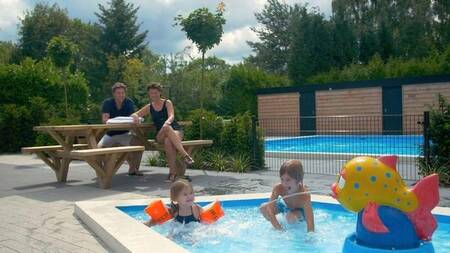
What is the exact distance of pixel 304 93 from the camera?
23906 millimetres

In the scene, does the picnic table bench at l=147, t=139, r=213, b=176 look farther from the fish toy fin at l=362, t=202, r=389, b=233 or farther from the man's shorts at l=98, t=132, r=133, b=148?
the fish toy fin at l=362, t=202, r=389, b=233

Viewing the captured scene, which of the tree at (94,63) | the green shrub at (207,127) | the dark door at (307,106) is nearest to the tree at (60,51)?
the green shrub at (207,127)

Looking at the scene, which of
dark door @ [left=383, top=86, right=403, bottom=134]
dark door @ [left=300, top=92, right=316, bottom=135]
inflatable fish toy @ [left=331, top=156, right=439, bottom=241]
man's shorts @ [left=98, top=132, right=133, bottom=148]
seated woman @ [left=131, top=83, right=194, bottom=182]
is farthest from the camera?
dark door @ [left=300, top=92, right=316, bottom=135]

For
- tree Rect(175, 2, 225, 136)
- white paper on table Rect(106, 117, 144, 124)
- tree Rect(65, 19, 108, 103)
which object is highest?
tree Rect(65, 19, 108, 103)

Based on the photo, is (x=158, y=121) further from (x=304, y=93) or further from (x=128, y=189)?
(x=304, y=93)

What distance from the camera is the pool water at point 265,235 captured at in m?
4.72

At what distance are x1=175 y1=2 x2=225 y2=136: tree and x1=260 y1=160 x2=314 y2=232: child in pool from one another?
21.4 ft

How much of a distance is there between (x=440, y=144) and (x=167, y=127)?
14.7ft

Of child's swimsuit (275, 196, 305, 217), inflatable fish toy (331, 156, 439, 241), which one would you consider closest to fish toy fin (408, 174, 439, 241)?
inflatable fish toy (331, 156, 439, 241)

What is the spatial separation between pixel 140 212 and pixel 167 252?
2.49 m

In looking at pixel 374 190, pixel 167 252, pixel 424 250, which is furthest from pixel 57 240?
pixel 424 250

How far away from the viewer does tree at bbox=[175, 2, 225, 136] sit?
11008 mm

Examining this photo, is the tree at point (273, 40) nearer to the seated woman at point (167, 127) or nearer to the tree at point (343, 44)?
the tree at point (343, 44)

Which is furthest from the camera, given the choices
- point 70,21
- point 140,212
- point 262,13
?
point 262,13
